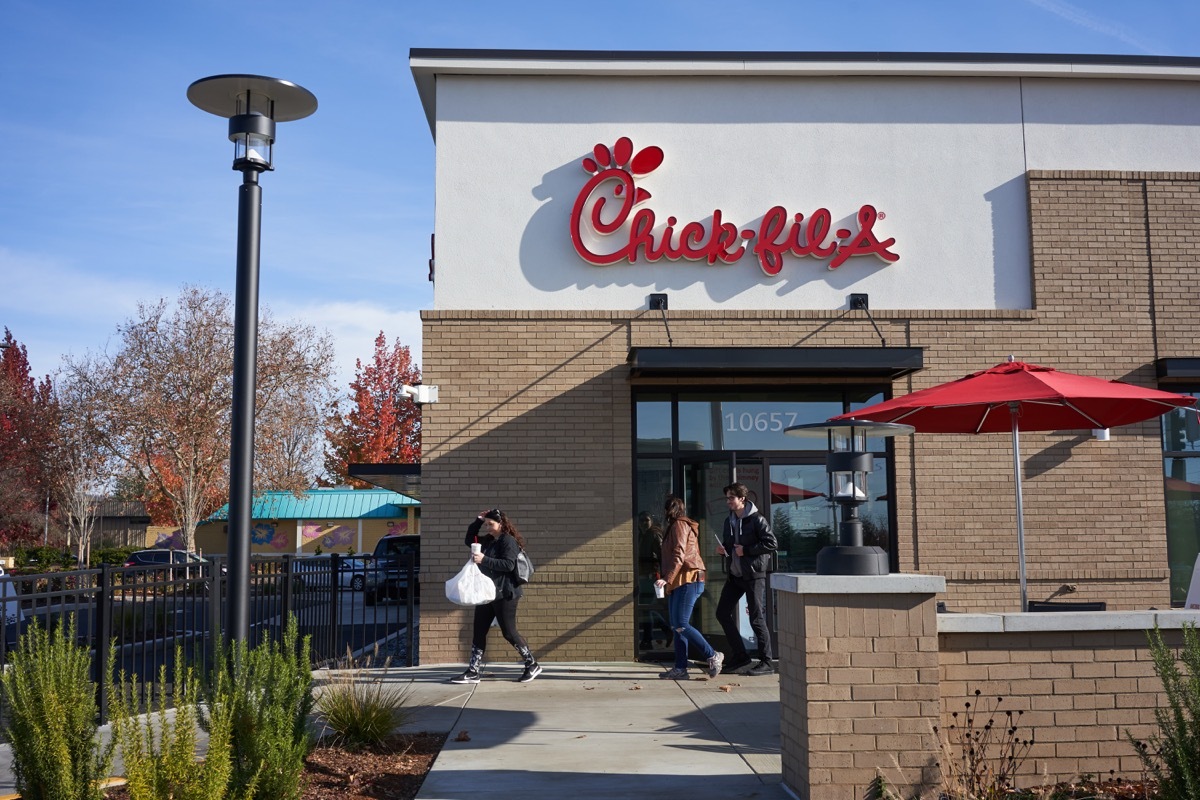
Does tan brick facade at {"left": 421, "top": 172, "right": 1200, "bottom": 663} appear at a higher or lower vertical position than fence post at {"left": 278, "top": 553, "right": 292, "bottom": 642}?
higher

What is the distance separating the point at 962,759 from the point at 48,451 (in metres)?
38.1

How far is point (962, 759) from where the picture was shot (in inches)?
233

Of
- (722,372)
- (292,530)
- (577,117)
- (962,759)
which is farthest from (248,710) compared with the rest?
(292,530)

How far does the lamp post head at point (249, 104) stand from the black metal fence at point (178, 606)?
3107 mm

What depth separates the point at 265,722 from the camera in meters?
5.55

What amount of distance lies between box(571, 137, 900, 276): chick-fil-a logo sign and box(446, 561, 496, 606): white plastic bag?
409 centimetres

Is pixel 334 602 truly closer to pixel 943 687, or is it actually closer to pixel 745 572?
pixel 745 572

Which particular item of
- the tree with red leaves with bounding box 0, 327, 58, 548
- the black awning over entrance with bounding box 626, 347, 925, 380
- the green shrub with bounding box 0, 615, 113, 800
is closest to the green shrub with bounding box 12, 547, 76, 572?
the tree with red leaves with bounding box 0, 327, 58, 548

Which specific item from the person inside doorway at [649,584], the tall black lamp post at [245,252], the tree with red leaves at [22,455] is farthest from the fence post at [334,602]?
the tree with red leaves at [22,455]

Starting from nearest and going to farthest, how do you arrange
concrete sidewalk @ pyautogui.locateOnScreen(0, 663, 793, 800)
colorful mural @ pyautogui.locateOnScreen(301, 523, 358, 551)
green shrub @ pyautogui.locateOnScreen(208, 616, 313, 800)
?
green shrub @ pyautogui.locateOnScreen(208, 616, 313, 800) < concrete sidewalk @ pyautogui.locateOnScreen(0, 663, 793, 800) < colorful mural @ pyautogui.locateOnScreen(301, 523, 358, 551)

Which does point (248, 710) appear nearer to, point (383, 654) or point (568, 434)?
Result: point (568, 434)

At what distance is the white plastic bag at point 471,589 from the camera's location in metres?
10.9

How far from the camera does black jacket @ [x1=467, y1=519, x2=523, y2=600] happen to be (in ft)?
36.7

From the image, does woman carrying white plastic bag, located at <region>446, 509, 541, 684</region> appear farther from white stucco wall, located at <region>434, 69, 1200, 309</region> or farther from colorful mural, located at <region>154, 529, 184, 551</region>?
colorful mural, located at <region>154, 529, 184, 551</region>
